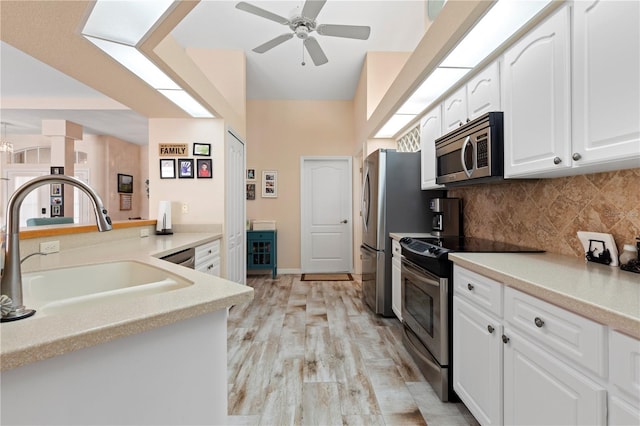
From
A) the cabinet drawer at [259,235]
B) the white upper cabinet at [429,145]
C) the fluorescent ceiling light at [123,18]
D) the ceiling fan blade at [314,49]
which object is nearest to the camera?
the fluorescent ceiling light at [123,18]

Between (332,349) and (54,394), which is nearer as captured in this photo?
(54,394)

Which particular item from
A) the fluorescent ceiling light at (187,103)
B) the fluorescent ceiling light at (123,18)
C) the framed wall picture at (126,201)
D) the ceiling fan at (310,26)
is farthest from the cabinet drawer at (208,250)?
the framed wall picture at (126,201)

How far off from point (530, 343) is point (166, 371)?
1.24 metres

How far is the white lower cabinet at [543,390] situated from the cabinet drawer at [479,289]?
0.12 meters

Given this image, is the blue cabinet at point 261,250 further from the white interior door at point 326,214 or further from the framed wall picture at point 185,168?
the framed wall picture at point 185,168

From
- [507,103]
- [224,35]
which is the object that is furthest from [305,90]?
[507,103]

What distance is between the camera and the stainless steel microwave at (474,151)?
68.7 inches

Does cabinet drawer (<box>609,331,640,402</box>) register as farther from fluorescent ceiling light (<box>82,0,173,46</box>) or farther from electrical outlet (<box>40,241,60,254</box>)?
electrical outlet (<box>40,241,60,254</box>)

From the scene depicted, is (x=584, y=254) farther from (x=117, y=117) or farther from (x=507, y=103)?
(x=117, y=117)

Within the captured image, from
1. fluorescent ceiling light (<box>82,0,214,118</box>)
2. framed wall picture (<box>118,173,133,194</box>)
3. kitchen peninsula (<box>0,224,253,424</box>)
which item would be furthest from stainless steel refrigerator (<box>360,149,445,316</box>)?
framed wall picture (<box>118,173,133,194</box>)

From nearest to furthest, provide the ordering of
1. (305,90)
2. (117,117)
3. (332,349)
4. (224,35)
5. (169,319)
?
(169,319) → (332,349) → (224,35) → (305,90) → (117,117)

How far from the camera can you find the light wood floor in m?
1.67

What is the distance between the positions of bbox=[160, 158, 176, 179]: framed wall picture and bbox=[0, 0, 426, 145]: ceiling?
121 cm

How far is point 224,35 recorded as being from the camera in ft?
11.8
